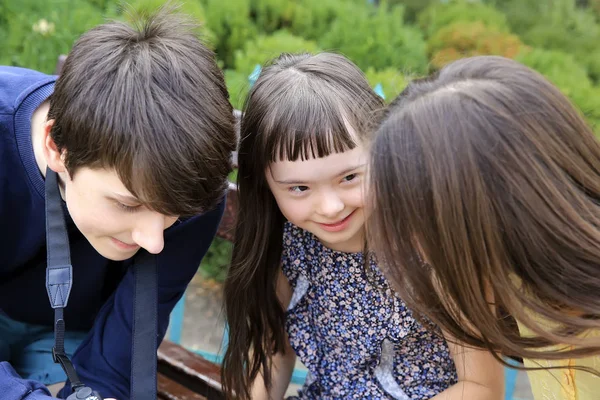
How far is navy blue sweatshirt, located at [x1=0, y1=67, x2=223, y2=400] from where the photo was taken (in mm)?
1808

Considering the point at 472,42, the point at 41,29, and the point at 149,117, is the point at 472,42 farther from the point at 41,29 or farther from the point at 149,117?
the point at 149,117

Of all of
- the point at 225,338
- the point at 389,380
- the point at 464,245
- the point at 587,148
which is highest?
the point at 587,148

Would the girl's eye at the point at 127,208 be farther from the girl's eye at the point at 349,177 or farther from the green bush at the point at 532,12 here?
the green bush at the point at 532,12

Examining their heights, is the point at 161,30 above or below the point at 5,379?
above

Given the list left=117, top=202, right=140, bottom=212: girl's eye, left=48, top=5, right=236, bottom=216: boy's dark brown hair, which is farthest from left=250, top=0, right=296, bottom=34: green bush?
left=117, top=202, right=140, bottom=212: girl's eye

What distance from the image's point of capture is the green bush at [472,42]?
140 inches

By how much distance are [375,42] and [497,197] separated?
2.20m

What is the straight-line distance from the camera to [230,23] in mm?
3820

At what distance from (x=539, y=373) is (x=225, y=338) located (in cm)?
106

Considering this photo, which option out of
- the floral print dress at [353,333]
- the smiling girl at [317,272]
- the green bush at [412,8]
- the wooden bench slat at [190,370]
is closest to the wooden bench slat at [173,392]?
the wooden bench slat at [190,370]

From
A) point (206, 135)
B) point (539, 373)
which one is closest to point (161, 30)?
point (206, 135)

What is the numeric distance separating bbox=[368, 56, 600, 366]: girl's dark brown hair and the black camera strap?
26.8 inches

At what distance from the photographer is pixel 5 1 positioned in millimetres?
3992

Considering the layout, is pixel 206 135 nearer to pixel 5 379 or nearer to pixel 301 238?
pixel 301 238
